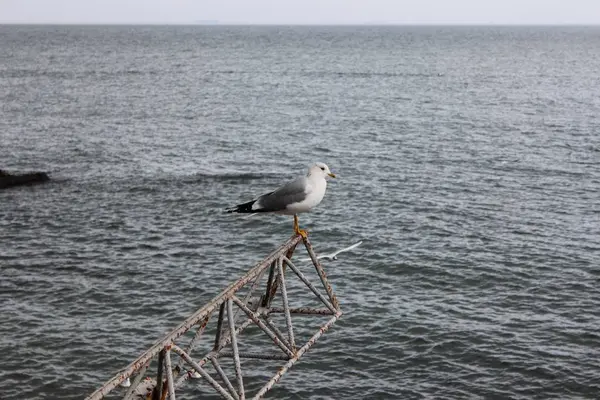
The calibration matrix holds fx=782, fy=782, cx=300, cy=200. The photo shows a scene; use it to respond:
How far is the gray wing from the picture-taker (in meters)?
18.2

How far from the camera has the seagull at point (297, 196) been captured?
18156mm

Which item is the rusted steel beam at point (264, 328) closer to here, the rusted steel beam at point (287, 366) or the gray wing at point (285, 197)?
the rusted steel beam at point (287, 366)

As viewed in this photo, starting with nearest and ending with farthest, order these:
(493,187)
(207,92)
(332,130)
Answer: (493,187) → (332,130) → (207,92)

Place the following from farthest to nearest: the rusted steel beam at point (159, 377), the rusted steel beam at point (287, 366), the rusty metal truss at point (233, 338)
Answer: the rusted steel beam at point (287, 366)
the rusted steel beam at point (159, 377)
the rusty metal truss at point (233, 338)

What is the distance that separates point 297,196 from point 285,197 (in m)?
0.36

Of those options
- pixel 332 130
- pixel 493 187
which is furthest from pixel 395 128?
pixel 493 187

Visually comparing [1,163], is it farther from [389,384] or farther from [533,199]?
[389,384]

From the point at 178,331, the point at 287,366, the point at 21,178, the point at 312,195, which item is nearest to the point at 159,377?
the point at 178,331

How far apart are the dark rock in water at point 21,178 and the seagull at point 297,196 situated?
4566 centimetres

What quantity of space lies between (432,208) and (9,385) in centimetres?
3231

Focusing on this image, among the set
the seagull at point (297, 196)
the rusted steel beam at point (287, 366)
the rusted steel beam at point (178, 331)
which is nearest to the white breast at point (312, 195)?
the seagull at point (297, 196)

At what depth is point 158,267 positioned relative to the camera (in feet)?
139

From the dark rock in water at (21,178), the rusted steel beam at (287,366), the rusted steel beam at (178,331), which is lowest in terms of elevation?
the dark rock in water at (21,178)

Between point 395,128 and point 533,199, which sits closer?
point 533,199
